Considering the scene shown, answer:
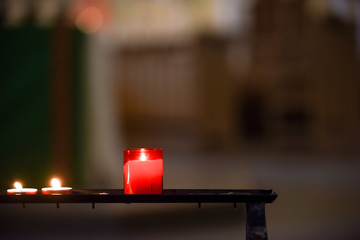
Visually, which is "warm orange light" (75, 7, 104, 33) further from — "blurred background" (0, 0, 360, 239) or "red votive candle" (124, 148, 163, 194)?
"red votive candle" (124, 148, 163, 194)

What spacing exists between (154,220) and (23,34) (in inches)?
43.4

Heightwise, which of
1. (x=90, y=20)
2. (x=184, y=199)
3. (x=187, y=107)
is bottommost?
(x=184, y=199)

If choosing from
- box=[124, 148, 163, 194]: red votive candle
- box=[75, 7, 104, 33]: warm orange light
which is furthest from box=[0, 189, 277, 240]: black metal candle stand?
box=[75, 7, 104, 33]: warm orange light

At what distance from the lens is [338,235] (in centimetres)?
237

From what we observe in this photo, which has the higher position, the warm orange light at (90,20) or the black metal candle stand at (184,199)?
the warm orange light at (90,20)

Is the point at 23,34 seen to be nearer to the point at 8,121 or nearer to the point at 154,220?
the point at 8,121

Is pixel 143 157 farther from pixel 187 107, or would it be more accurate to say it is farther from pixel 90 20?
pixel 187 107

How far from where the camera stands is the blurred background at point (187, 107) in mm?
2621

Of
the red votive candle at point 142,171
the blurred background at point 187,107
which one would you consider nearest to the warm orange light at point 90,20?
the blurred background at point 187,107

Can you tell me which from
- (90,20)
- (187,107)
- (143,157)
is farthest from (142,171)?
(187,107)

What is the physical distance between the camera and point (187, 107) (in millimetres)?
13438

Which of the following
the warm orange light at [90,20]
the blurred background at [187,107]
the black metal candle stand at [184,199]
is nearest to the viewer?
the black metal candle stand at [184,199]

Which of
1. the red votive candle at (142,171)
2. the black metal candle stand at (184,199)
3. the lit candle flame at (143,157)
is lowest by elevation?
the black metal candle stand at (184,199)

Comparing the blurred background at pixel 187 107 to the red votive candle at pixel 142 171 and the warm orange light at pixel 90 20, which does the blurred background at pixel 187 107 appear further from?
the red votive candle at pixel 142 171
